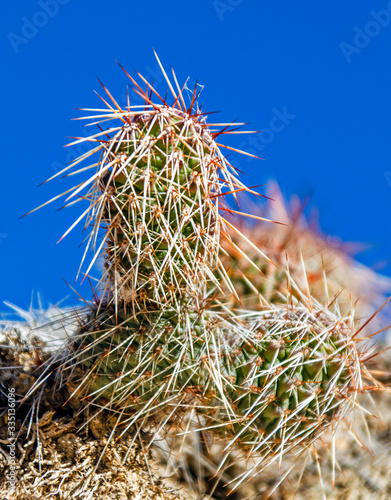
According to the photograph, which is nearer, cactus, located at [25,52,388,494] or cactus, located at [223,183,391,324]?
cactus, located at [25,52,388,494]

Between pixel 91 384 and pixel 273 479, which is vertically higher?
pixel 91 384

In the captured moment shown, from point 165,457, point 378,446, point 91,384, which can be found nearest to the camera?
point 91,384

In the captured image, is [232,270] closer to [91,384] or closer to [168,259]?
[168,259]

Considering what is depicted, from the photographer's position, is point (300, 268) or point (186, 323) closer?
point (186, 323)

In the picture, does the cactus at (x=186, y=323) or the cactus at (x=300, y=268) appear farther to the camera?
the cactus at (x=300, y=268)

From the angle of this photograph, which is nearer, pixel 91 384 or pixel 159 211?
pixel 159 211

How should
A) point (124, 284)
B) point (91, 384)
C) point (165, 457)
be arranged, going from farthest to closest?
point (165, 457)
point (91, 384)
point (124, 284)

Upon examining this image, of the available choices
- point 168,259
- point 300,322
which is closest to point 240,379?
point 300,322

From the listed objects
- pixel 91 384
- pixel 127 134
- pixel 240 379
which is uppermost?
pixel 127 134
